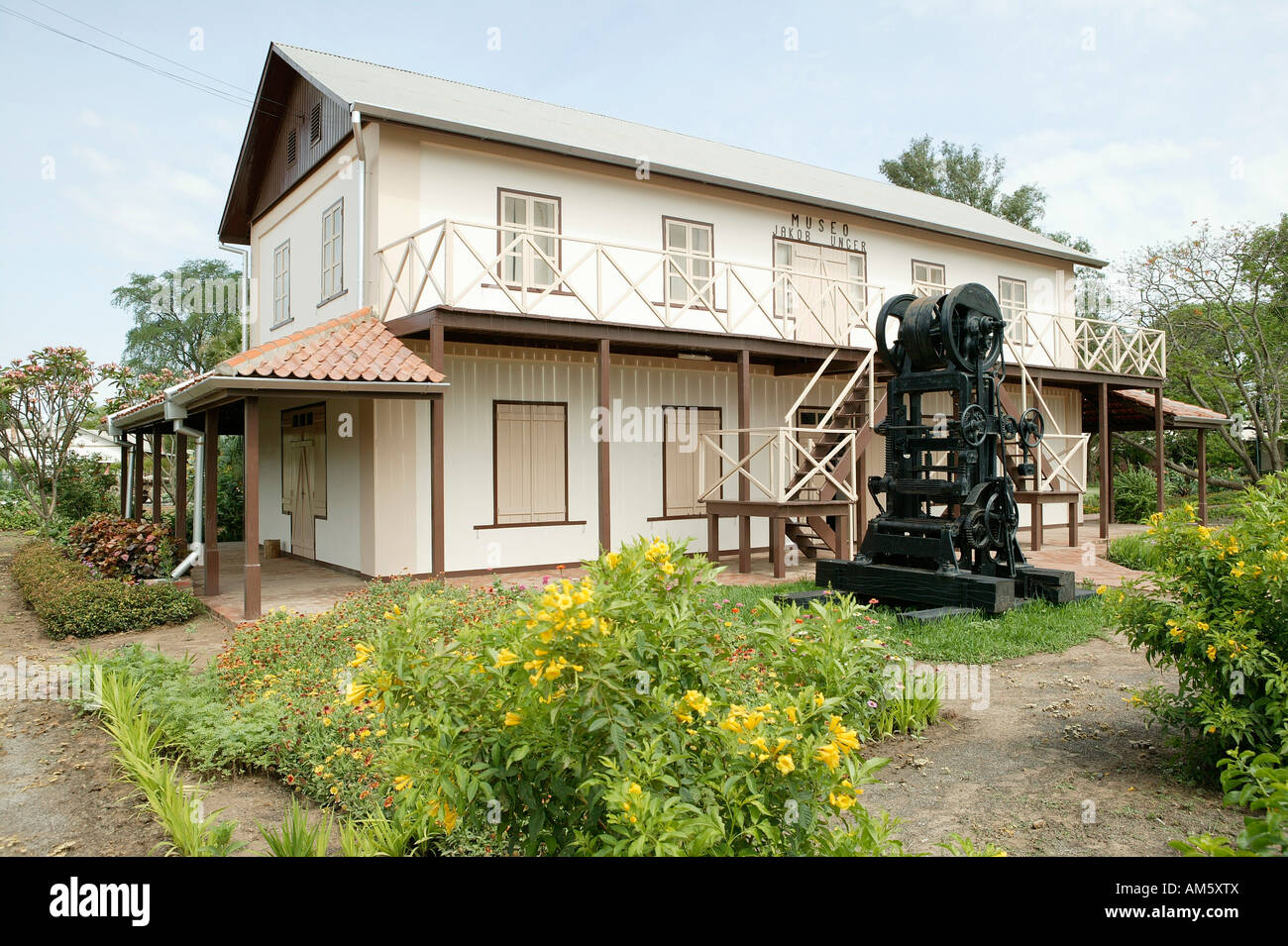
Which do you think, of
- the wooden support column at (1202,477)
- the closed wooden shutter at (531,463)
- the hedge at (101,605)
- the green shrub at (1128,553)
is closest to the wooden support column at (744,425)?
the closed wooden shutter at (531,463)

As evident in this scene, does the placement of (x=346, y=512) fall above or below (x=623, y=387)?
below

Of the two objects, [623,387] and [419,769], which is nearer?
[419,769]

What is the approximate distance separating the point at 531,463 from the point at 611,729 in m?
11.3

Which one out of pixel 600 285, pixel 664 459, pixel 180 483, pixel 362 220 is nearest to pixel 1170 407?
pixel 664 459

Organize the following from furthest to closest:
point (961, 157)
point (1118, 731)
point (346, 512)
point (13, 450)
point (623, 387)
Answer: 1. point (961, 157)
2. point (13, 450)
3. point (623, 387)
4. point (346, 512)
5. point (1118, 731)

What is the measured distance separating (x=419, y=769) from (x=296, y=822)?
4.31 feet

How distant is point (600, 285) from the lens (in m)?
13.0

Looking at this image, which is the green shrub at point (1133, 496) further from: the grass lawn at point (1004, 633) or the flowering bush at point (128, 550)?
the flowering bush at point (128, 550)

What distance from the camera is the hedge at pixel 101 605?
32.2 feet

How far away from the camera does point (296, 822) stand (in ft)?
11.8

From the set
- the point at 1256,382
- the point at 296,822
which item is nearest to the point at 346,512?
the point at 296,822

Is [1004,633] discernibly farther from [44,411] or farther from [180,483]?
[44,411]
